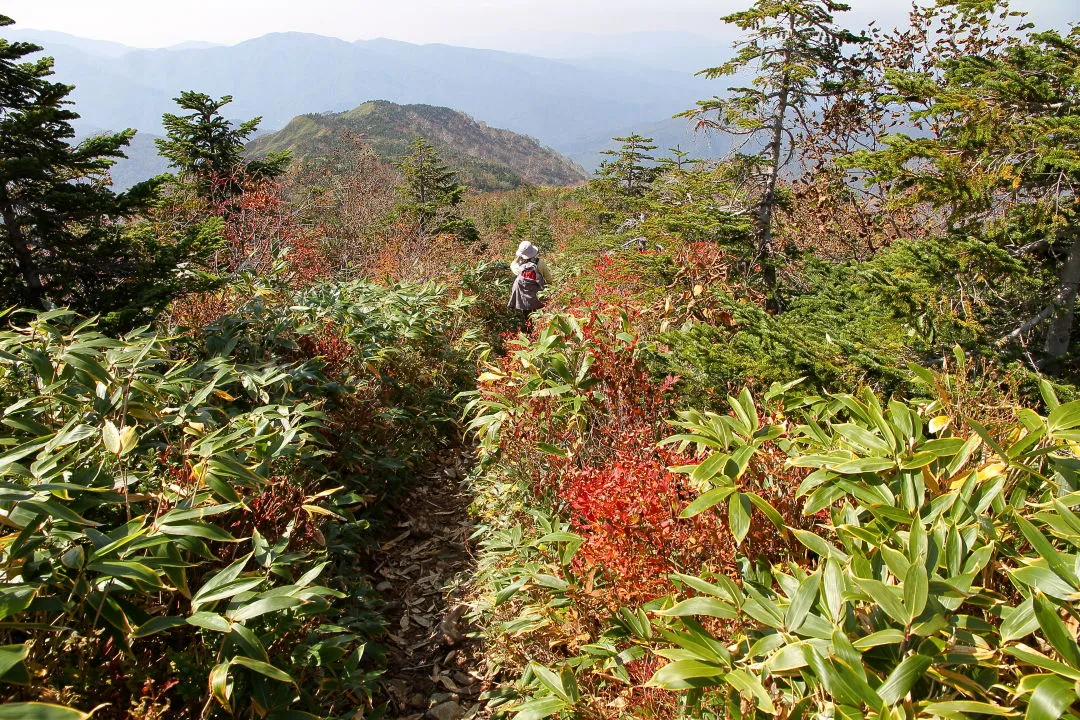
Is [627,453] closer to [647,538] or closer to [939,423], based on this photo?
[647,538]

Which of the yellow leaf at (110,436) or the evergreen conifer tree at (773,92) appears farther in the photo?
the evergreen conifer tree at (773,92)

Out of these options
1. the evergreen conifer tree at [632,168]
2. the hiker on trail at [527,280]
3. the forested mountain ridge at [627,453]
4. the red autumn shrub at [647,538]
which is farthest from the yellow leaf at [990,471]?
the evergreen conifer tree at [632,168]

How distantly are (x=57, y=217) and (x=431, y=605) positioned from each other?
3.91m

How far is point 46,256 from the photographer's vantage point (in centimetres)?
405

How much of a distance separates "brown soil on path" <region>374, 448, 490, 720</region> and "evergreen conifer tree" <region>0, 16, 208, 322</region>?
8.35ft

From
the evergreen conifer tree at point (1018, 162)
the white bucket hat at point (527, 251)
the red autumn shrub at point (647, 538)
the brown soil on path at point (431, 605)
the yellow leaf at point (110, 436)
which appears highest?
the evergreen conifer tree at point (1018, 162)

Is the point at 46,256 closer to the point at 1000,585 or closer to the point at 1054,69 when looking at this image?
the point at 1000,585

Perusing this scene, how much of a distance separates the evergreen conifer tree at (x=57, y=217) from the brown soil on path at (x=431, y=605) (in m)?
2.54

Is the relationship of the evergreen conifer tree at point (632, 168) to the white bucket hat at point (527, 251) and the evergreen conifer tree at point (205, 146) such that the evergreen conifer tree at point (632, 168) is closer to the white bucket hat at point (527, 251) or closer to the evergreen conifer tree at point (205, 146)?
the white bucket hat at point (527, 251)

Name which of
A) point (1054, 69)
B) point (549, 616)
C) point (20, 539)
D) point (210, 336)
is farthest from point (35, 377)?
point (1054, 69)

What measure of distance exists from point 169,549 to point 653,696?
1.64 metres

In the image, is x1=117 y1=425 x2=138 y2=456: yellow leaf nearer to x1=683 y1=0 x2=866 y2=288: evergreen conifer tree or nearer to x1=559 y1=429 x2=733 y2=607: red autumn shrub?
x1=559 y1=429 x2=733 y2=607: red autumn shrub

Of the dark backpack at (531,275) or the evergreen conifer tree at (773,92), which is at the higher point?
the evergreen conifer tree at (773,92)

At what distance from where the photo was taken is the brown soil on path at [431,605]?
273 centimetres
